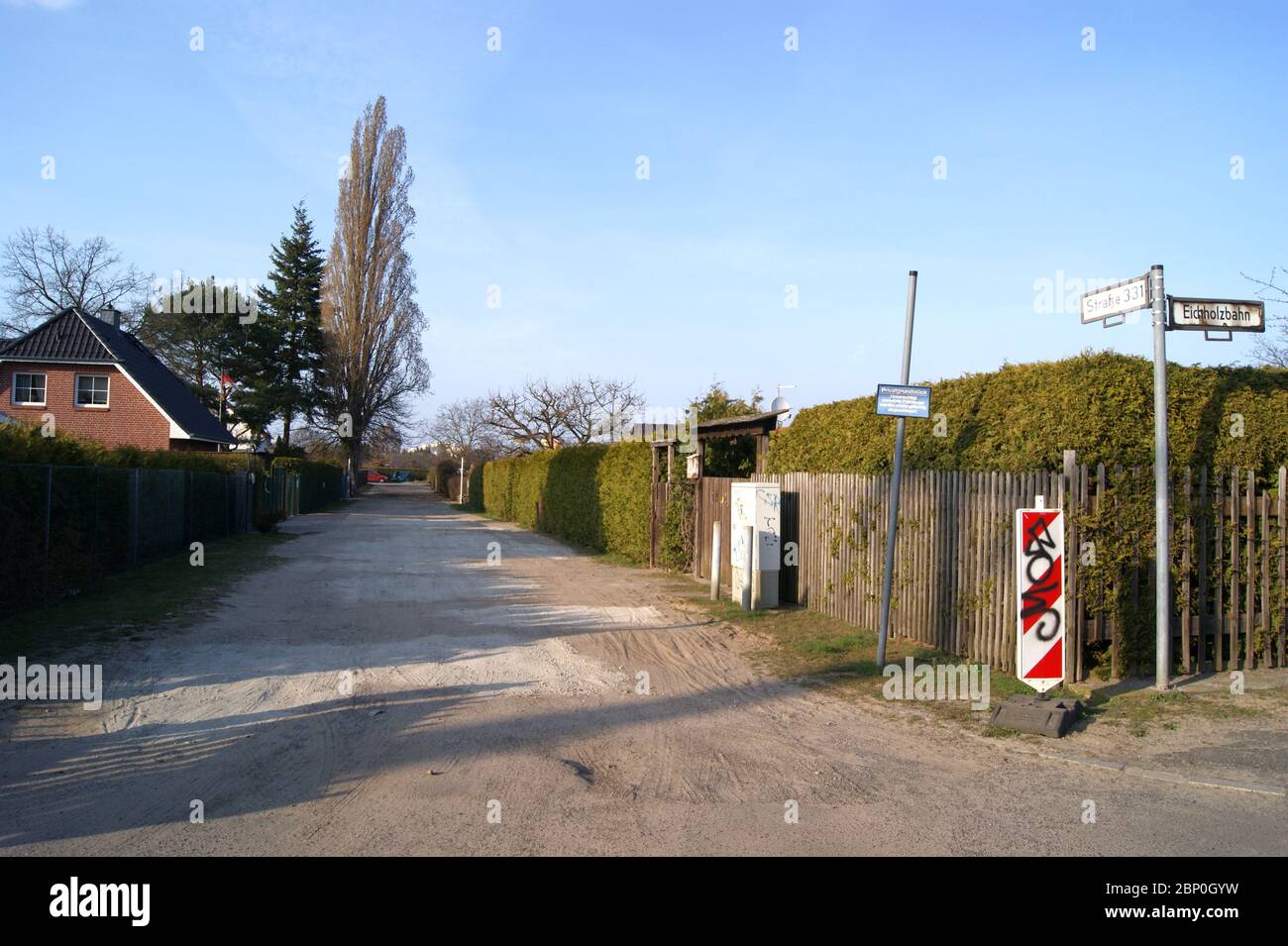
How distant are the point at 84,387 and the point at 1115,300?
124 feet

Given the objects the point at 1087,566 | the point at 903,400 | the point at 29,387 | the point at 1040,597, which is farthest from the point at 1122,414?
the point at 29,387

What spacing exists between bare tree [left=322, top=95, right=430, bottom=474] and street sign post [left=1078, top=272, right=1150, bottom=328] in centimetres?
4912

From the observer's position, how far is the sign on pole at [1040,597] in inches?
289

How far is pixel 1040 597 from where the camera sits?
742 centimetres

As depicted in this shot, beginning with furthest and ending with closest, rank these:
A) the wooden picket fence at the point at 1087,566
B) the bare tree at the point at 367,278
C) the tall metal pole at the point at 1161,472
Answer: the bare tree at the point at 367,278, the wooden picket fence at the point at 1087,566, the tall metal pole at the point at 1161,472

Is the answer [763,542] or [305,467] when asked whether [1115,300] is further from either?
[305,467]

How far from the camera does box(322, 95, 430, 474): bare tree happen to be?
172ft

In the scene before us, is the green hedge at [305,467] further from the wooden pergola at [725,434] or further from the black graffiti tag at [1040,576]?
the black graffiti tag at [1040,576]

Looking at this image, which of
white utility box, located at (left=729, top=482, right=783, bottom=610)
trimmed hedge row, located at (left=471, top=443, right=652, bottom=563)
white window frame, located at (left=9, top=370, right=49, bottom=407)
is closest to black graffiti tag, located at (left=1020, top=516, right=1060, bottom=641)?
white utility box, located at (left=729, top=482, right=783, bottom=610)

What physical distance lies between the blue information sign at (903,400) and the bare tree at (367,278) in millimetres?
48102

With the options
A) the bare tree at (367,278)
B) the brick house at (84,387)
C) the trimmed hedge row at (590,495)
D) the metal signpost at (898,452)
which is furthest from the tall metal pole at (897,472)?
the bare tree at (367,278)

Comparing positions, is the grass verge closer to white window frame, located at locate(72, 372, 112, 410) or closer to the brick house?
the brick house

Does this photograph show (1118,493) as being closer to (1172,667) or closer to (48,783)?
(1172,667)
